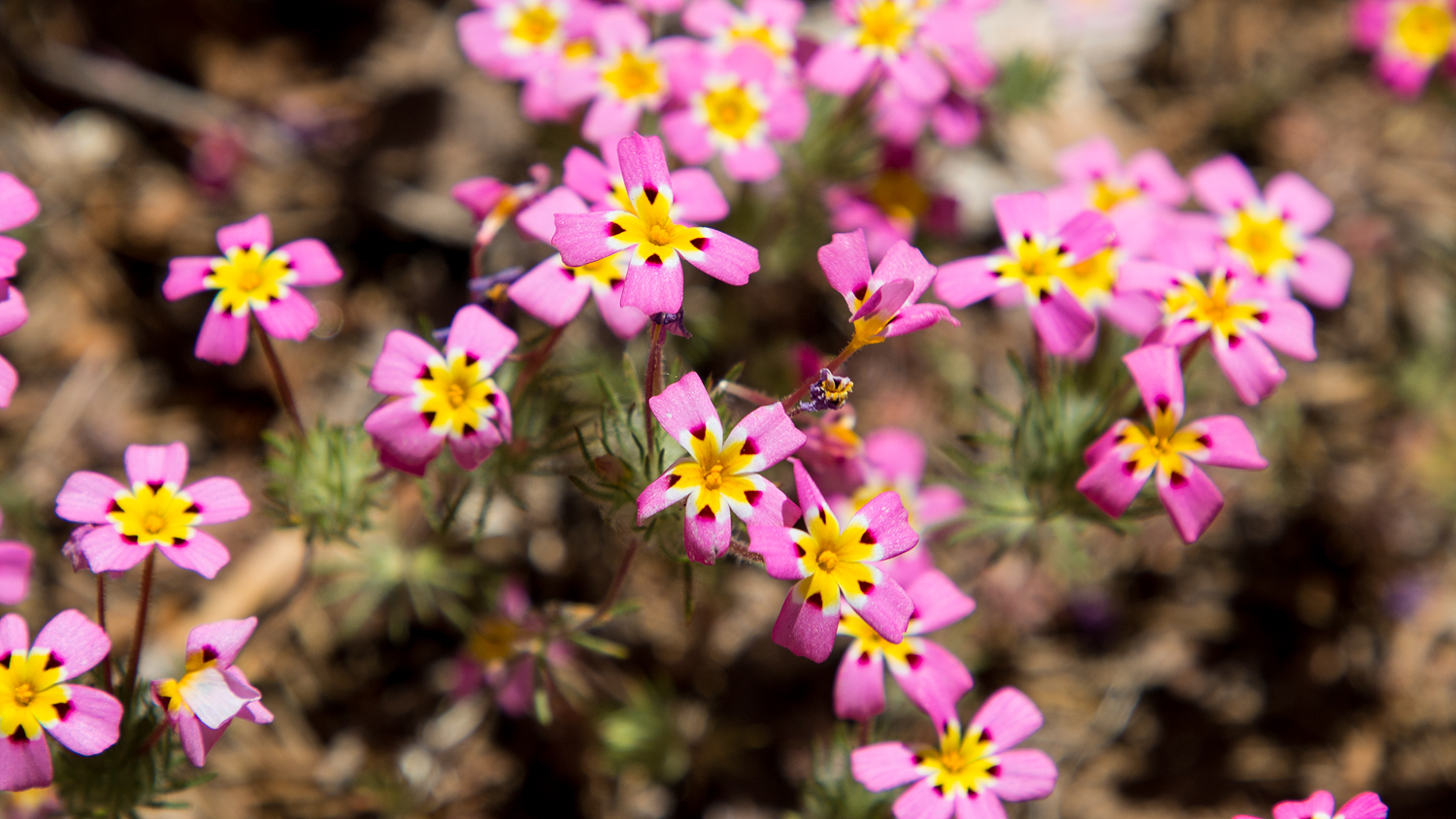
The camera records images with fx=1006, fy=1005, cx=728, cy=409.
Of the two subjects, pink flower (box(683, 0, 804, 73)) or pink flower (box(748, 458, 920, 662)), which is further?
pink flower (box(683, 0, 804, 73))

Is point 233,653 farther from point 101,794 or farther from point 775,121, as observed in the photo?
point 775,121

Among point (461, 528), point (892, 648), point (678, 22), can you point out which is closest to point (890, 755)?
point (892, 648)

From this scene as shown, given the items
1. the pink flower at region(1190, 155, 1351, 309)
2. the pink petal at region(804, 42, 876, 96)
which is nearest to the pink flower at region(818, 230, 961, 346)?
the pink petal at region(804, 42, 876, 96)

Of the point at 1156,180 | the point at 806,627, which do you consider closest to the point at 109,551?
the point at 806,627

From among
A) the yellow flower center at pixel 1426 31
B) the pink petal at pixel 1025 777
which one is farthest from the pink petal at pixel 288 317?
the yellow flower center at pixel 1426 31

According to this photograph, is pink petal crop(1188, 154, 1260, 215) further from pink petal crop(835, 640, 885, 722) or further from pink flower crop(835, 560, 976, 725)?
pink petal crop(835, 640, 885, 722)

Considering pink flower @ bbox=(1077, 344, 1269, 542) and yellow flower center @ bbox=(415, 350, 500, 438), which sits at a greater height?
pink flower @ bbox=(1077, 344, 1269, 542)
